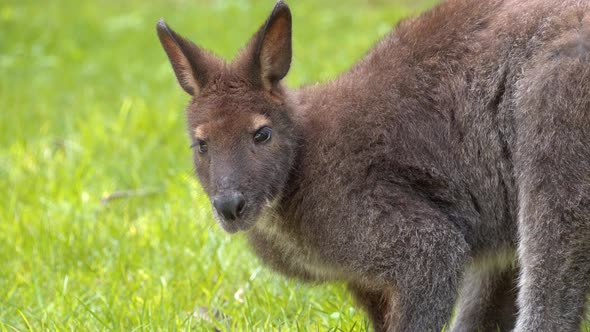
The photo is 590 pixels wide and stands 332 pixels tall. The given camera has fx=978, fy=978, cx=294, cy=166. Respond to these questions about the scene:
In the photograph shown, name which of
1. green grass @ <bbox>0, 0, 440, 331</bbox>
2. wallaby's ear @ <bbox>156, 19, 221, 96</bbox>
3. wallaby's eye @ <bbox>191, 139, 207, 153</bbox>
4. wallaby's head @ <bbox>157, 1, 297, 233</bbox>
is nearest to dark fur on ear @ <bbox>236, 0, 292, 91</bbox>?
wallaby's head @ <bbox>157, 1, 297, 233</bbox>

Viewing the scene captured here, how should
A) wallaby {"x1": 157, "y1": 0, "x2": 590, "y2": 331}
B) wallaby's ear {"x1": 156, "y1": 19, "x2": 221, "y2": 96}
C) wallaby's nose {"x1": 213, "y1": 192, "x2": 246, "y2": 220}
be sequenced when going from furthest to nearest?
wallaby's ear {"x1": 156, "y1": 19, "x2": 221, "y2": 96}, wallaby's nose {"x1": 213, "y1": 192, "x2": 246, "y2": 220}, wallaby {"x1": 157, "y1": 0, "x2": 590, "y2": 331}

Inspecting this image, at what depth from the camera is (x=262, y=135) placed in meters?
4.95

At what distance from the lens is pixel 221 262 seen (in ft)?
20.3

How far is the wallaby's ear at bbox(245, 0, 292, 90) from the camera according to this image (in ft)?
16.1

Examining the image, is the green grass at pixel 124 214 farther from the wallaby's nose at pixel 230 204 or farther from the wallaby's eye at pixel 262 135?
the wallaby's eye at pixel 262 135

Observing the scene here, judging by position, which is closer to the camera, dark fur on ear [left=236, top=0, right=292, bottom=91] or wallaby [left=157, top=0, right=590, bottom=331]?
wallaby [left=157, top=0, right=590, bottom=331]

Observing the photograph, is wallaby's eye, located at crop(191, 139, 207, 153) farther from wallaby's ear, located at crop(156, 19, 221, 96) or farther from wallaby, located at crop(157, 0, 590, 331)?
wallaby's ear, located at crop(156, 19, 221, 96)

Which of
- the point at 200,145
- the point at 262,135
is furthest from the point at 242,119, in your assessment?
the point at 200,145

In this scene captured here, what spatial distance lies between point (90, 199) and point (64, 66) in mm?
7578

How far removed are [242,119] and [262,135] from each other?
137mm

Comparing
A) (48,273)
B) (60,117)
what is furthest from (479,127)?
(60,117)

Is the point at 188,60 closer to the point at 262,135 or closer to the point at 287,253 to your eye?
the point at 262,135

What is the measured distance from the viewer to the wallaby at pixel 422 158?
176 inches

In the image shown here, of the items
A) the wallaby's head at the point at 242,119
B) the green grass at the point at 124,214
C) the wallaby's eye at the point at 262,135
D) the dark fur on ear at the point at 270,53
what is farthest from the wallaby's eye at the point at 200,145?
the green grass at the point at 124,214
